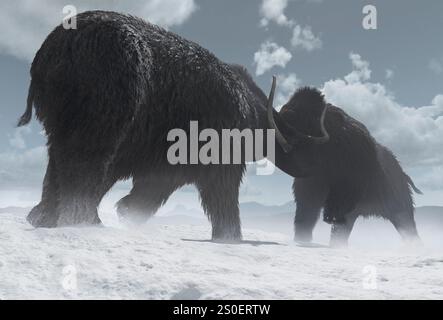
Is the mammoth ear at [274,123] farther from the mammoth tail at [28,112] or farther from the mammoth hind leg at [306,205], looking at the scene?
the mammoth tail at [28,112]

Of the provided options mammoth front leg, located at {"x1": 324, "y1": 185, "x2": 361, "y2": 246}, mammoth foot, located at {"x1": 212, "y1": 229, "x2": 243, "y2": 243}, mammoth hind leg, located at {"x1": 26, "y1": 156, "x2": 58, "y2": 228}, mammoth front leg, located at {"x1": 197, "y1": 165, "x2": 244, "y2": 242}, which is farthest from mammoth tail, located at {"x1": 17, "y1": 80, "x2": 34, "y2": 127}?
mammoth front leg, located at {"x1": 324, "y1": 185, "x2": 361, "y2": 246}

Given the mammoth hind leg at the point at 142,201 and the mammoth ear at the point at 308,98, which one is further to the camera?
the mammoth ear at the point at 308,98

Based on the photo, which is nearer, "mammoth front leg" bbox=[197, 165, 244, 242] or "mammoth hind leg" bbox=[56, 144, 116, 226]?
"mammoth hind leg" bbox=[56, 144, 116, 226]

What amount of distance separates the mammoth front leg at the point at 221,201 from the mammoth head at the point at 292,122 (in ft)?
4.46

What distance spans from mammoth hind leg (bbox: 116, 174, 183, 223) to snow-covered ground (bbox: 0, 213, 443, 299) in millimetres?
2842

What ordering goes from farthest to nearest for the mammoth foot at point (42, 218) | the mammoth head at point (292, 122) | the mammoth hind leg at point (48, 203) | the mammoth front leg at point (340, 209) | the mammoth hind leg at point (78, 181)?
the mammoth front leg at point (340, 209) < the mammoth head at point (292, 122) < the mammoth hind leg at point (48, 203) < the mammoth foot at point (42, 218) < the mammoth hind leg at point (78, 181)

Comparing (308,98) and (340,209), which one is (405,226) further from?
(308,98)

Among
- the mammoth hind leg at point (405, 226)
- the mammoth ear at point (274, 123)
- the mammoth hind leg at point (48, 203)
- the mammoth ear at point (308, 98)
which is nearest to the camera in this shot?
the mammoth hind leg at point (48, 203)

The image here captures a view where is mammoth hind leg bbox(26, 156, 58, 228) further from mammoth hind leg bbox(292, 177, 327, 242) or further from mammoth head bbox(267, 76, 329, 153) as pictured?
mammoth hind leg bbox(292, 177, 327, 242)

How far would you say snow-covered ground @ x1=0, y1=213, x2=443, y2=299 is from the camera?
3.55 m

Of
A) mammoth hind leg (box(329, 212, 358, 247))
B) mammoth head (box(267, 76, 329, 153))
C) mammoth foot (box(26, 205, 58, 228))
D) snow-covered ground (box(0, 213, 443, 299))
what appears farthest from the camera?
mammoth hind leg (box(329, 212, 358, 247))

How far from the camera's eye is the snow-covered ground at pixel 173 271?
11.6 ft

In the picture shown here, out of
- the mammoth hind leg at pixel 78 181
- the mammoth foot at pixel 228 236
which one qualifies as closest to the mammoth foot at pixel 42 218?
the mammoth hind leg at pixel 78 181
